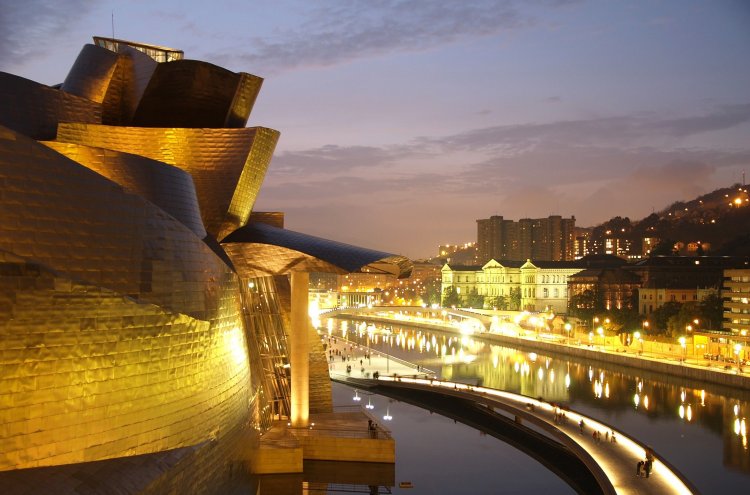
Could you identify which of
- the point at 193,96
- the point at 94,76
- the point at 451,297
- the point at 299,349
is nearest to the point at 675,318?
the point at 299,349

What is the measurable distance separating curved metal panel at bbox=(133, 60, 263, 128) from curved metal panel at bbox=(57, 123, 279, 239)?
5.51 ft

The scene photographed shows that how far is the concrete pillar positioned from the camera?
22.6 metres

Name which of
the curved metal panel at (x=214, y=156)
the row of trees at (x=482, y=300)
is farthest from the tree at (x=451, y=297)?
the curved metal panel at (x=214, y=156)

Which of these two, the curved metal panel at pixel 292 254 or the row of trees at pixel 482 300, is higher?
the curved metal panel at pixel 292 254

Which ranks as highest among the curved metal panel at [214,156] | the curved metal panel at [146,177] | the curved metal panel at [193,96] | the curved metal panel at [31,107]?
the curved metal panel at [193,96]

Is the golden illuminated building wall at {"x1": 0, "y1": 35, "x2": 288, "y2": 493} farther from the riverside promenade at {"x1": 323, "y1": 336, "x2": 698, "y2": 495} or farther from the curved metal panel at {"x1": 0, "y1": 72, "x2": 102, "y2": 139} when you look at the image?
the riverside promenade at {"x1": 323, "y1": 336, "x2": 698, "y2": 495}

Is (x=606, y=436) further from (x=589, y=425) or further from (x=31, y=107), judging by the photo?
(x=31, y=107)

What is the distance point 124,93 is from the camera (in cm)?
2220

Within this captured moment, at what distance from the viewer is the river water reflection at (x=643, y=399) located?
1090 inches

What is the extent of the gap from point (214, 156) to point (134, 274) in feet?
30.3

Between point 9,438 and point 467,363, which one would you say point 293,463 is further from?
point 467,363

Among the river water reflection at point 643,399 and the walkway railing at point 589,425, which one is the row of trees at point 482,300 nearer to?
the river water reflection at point 643,399

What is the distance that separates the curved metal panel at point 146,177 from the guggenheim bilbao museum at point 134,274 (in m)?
0.03

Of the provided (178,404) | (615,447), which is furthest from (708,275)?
(178,404)
